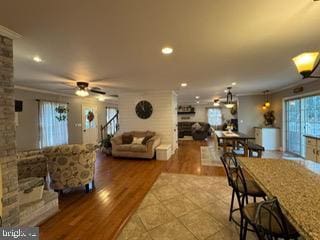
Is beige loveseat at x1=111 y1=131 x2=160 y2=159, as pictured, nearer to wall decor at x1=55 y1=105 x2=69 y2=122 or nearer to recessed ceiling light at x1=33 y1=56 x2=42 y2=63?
wall decor at x1=55 y1=105 x2=69 y2=122

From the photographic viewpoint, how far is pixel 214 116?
1431 cm

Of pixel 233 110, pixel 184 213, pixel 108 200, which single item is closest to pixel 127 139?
pixel 108 200

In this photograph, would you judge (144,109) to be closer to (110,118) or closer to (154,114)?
(154,114)

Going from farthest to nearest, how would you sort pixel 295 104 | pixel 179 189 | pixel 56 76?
pixel 295 104 → pixel 56 76 → pixel 179 189

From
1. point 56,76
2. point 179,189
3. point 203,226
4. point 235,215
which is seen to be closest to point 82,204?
point 179,189

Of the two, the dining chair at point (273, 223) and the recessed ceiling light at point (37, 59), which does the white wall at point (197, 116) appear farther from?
the dining chair at point (273, 223)

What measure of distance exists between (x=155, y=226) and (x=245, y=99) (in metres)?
7.54

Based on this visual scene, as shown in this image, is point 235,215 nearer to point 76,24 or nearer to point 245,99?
point 76,24

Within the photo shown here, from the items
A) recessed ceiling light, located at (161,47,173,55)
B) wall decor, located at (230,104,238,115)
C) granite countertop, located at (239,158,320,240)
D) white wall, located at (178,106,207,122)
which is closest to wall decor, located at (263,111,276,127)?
wall decor, located at (230,104,238,115)

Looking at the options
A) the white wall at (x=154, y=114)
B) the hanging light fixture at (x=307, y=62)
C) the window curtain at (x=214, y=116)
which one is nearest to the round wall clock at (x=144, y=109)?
the white wall at (x=154, y=114)

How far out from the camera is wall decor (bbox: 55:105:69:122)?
23.1ft

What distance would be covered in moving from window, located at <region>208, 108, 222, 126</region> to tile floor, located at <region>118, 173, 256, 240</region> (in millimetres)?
10754

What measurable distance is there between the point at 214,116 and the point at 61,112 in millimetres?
10766

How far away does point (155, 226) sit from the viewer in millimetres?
2469
